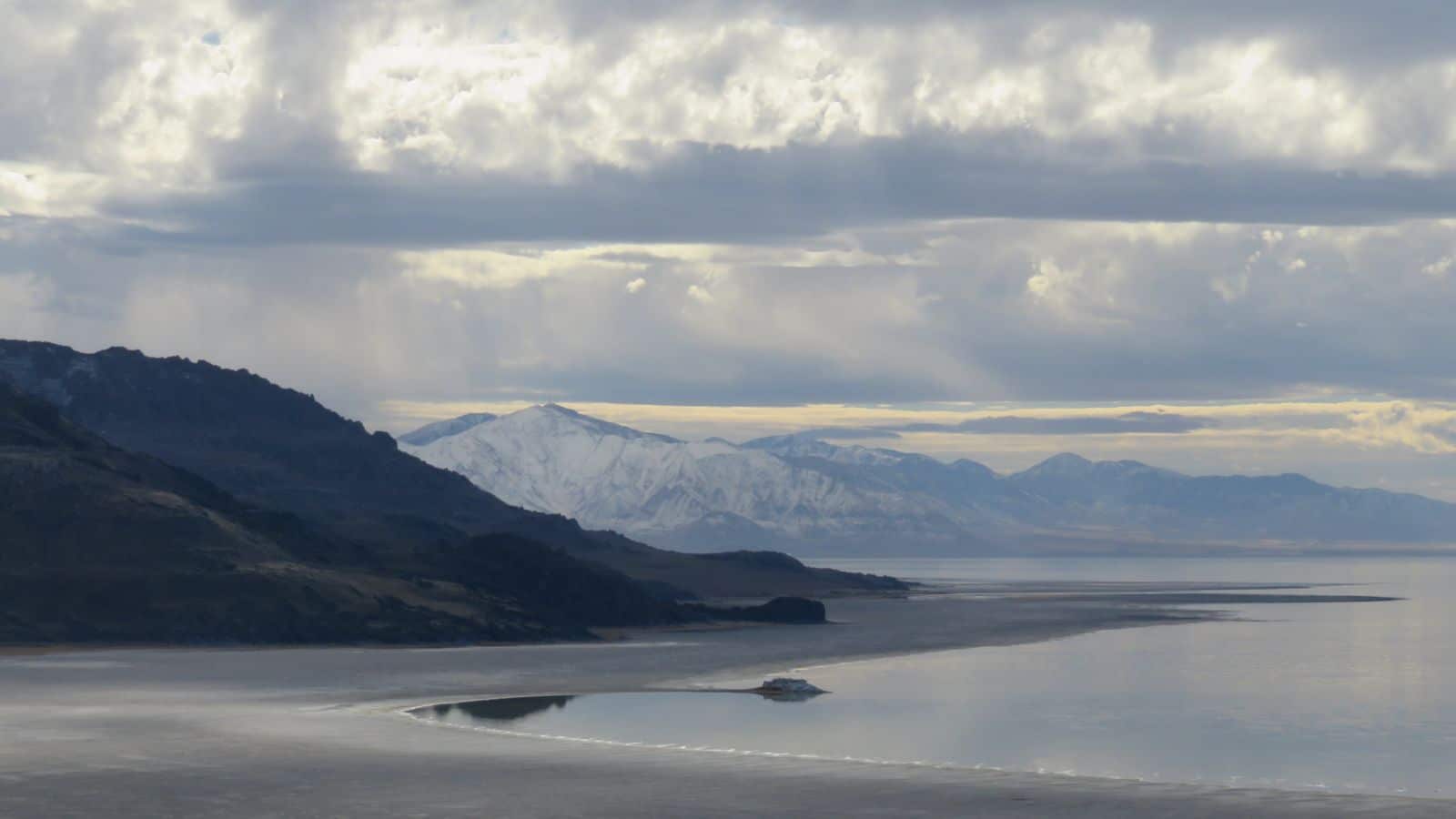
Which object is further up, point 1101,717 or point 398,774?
point 1101,717

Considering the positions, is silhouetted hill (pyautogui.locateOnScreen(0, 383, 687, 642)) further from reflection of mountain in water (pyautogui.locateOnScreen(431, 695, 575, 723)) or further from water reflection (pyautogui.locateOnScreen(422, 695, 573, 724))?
water reflection (pyautogui.locateOnScreen(422, 695, 573, 724))

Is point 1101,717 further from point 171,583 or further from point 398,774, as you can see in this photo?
point 171,583

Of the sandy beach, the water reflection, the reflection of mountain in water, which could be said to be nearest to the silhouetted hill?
the sandy beach

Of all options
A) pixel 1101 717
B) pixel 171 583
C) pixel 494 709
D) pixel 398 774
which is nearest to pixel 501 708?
pixel 494 709

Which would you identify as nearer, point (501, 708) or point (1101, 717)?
point (1101, 717)

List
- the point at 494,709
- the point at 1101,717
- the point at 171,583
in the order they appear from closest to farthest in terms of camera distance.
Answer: the point at 1101,717, the point at 494,709, the point at 171,583

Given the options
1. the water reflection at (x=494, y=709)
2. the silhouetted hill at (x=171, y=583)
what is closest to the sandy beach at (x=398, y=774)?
the water reflection at (x=494, y=709)

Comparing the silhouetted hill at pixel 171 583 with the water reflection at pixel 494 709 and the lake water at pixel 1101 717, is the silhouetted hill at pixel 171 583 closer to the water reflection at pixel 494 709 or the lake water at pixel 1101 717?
the lake water at pixel 1101 717
